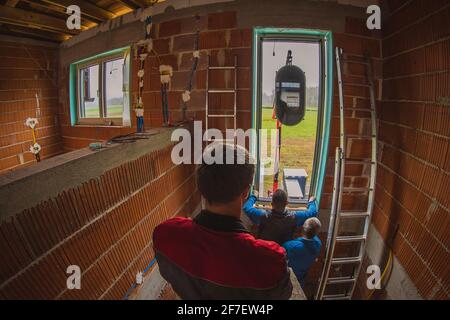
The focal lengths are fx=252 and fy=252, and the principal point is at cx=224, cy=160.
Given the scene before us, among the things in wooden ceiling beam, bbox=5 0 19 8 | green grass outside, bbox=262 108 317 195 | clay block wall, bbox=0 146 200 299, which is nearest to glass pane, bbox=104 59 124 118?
wooden ceiling beam, bbox=5 0 19 8

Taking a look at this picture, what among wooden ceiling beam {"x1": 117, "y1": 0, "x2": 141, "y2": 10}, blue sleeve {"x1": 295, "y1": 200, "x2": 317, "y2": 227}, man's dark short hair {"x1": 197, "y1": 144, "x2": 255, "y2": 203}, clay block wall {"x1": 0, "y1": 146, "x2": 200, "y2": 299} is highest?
wooden ceiling beam {"x1": 117, "y1": 0, "x2": 141, "y2": 10}

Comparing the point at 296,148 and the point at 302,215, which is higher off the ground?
the point at 296,148

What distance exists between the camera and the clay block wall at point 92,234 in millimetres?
1075

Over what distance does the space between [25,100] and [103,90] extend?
4.22 feet

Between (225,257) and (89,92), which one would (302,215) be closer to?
(225,257)

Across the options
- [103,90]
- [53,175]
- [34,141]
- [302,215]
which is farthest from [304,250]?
[34,141]

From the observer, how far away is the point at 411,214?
2238 millimetres

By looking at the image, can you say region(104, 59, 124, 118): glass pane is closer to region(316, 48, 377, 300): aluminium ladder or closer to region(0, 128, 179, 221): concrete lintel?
region(0, 128, 179, 221): concrete lintel

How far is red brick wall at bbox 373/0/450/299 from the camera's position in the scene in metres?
1.88

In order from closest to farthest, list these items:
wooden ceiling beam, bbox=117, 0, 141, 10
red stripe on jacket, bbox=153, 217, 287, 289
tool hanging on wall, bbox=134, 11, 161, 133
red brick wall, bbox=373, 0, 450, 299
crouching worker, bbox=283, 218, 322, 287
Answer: red stripe on jacket, bbox=153, 217, 287, 289
red brick wall, bbox=373, 0, 450, 299
crouching worker, bbox=283, 218, 322, 287
tool hanging on wall, bbox=134, 11, 161, 133
wooden ceiling beam, bbox=117, 0, 141, 10

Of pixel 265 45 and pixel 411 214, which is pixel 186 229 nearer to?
pixel 411 214

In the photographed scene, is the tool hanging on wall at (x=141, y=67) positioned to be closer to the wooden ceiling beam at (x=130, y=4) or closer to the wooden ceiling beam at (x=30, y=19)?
the wooden ceiling beam at (x=130, y=4)

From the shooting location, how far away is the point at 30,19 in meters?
3.23

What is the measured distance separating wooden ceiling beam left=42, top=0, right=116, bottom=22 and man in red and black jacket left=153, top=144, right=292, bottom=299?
10.4ft
